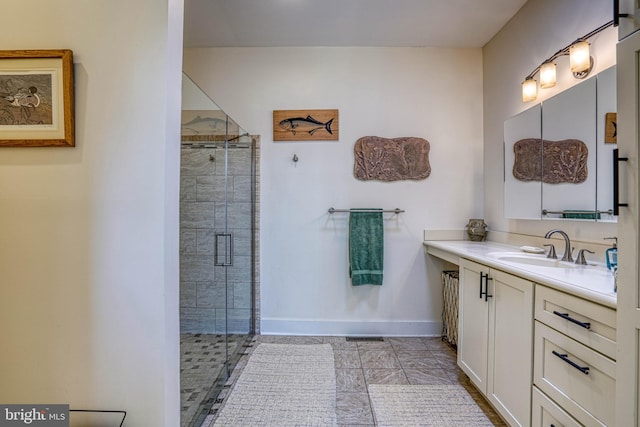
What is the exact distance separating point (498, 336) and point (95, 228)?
2.03 m

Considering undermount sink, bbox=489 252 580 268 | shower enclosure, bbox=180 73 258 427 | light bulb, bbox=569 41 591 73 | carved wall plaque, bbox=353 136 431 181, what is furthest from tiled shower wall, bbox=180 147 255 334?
light bulb, bbox=569 41 591 73

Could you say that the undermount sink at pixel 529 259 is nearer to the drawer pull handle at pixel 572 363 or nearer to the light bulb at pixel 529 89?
the drawer pull handle at pixel 572 363

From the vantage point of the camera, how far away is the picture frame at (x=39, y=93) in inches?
41.5

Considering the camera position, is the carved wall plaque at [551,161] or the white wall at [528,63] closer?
the white wall at [528,63]

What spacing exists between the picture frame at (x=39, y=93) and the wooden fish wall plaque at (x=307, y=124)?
199 centimetres

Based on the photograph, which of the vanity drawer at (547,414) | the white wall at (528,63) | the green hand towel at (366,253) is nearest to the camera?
the vanity drawer at (547,414)

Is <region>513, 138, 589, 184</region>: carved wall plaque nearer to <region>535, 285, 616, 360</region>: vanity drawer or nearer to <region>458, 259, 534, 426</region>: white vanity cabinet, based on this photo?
<region>458, 259, 534, 426</region>: white vanity cabinet

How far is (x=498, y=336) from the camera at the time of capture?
171 cm

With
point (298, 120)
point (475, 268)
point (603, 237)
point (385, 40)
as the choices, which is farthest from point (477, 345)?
point (385, 40)

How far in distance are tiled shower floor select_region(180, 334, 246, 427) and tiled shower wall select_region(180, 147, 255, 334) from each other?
7 centimetres

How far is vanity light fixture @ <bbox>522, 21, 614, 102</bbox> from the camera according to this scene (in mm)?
1801

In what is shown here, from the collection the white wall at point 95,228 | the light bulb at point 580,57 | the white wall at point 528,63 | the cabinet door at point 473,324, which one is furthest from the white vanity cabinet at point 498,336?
the white wall at point 95,228

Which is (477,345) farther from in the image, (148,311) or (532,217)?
(148,311)

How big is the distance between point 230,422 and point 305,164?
2.13m
